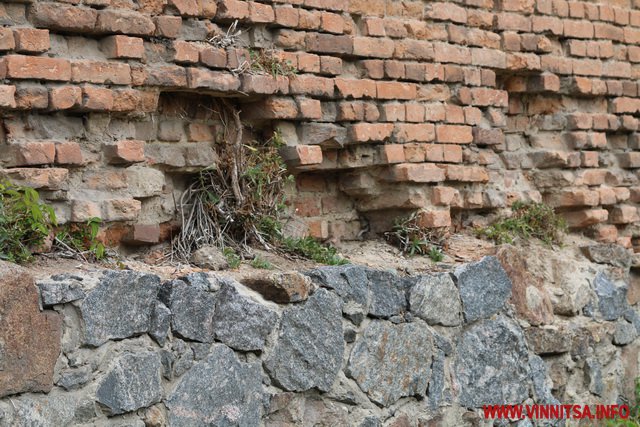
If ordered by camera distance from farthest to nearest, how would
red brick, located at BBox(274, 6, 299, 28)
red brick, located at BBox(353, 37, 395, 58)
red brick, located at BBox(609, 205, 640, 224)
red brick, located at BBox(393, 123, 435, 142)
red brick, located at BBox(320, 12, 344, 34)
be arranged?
red brick, located at BBox(609, 205, 640, 224) < red brick, located at BBox(393, 123, 435, 142) < red brick, located at BBox(353, 37, 395, 58) < red brick, located at BBox(320, 12, 344, 34) < red brick, located at BBox(274, 6, 299, 28)

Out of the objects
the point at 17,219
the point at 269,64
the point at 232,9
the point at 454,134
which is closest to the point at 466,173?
the point at 454,134

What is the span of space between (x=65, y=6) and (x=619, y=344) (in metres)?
3.40

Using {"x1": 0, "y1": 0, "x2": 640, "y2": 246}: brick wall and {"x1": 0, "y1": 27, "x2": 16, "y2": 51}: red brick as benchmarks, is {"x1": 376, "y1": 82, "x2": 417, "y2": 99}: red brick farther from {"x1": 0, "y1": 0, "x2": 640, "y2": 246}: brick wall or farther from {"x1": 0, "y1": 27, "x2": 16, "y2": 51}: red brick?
{"x1": 0, "y1": 27, "x2": 16, "y2": 51}: red brick

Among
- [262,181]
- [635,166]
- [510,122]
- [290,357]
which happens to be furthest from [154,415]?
[635,166]

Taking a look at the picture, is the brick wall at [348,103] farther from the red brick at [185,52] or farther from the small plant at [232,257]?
the small plant at [232,257]

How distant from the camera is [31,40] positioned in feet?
11.4

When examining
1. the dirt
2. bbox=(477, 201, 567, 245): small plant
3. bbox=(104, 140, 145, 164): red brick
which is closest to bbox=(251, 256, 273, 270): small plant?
the dirt

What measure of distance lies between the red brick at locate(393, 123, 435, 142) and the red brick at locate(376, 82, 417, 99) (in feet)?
0.43

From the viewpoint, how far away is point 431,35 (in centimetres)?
479

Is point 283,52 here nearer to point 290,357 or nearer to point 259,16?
point 259,16

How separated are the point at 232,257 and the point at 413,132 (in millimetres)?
1161

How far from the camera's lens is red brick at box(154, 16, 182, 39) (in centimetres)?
383

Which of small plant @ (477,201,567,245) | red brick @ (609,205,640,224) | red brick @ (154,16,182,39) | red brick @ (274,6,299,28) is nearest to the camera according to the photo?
red brick @ (154,16,182,39)

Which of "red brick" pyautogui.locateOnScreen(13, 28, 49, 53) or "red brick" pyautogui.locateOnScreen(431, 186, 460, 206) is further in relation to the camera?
"red brick" pyautogui.locateOnScreen(431, 186, 460, 206)
